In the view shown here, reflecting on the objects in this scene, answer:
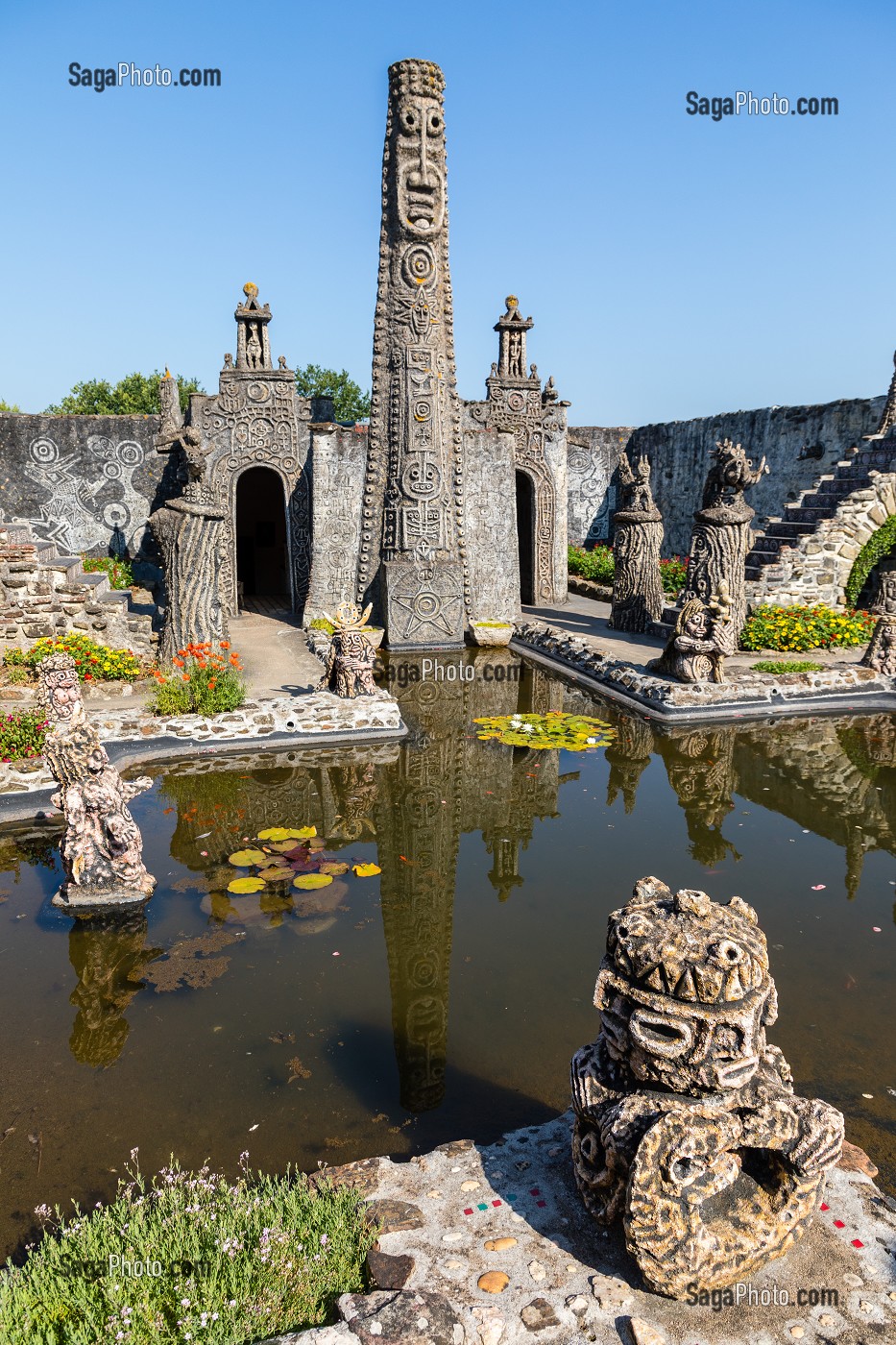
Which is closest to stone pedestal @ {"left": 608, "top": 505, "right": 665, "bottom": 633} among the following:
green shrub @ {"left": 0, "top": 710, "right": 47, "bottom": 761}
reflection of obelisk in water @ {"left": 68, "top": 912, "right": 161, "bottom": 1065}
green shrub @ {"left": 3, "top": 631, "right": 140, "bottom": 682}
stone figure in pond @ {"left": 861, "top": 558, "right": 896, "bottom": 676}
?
stone figure in pond @ {"left": 861, "top": 558, "right": 896, "bottom": 676}

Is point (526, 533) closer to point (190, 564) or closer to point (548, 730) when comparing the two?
point (190, 564)

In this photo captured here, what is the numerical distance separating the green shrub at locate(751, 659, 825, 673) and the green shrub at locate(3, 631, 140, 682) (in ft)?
28.5

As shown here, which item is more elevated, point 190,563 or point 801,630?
point 190,563

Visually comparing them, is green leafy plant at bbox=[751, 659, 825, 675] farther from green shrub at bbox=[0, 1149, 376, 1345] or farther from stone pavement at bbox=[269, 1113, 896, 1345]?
green shrub at bbox=[0, 1149, 376, 1345]

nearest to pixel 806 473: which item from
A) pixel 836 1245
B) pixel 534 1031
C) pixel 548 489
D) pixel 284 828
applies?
pixel 548 489

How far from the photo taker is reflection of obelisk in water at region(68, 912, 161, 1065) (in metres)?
4.48

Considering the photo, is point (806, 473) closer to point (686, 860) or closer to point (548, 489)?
point (548, 489)

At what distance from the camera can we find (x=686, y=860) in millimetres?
6602

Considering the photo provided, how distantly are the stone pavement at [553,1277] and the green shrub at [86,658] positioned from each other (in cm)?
861

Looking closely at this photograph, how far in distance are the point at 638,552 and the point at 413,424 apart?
4.75 meters

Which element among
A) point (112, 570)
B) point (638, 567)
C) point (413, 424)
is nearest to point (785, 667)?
point (638, 567)

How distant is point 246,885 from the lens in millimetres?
6109

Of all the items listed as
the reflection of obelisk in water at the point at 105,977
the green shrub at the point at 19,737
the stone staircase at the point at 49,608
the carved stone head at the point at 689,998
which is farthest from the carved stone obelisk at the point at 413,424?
the carved stone head at the point at 689,998

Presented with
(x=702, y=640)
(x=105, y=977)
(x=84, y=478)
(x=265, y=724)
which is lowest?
(x=105, y=977)
